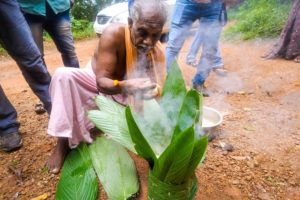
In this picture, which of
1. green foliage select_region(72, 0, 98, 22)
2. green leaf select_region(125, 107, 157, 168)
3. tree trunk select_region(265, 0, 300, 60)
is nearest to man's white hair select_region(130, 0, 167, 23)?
green leaf select_region(125, 107, 157, 168)

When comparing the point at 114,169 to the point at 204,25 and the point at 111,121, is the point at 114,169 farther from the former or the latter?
the point at 204,25

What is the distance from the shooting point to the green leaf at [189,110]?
1324 millimetres

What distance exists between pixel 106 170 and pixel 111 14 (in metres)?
6.33

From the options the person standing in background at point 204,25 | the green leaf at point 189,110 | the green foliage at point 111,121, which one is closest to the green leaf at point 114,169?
the green foliage at point 111,121

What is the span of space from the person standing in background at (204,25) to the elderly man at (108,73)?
3.96ft

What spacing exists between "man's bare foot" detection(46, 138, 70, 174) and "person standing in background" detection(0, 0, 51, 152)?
44cm

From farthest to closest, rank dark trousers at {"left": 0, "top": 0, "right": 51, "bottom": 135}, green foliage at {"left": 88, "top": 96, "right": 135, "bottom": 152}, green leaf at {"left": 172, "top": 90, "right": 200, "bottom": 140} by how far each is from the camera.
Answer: dark trousers at {"left": 0, "top": 0, "right": 51, "bottom": 135}, green foliage at {"left": 88, "top": 96, "right": 135, "bottom": 152}, green leaf at {"left": 172, "top": 90, "right": 200, "bottom": 140}

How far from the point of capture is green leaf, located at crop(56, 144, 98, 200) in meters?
1.71

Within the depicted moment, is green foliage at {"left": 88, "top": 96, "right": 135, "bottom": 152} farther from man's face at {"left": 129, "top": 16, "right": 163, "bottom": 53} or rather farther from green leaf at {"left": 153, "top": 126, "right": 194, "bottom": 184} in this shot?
man's face at {"left": 129, "top": 16, "right": 163, "bottom": 53}

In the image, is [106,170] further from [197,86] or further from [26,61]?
[197,86]

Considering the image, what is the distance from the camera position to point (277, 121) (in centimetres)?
→ 265

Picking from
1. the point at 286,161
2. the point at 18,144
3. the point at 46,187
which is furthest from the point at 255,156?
the point at 18,144

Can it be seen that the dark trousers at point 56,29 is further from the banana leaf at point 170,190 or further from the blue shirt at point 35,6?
the banana leaf at point 170,190

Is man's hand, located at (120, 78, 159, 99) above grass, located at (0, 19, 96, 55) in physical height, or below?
above
